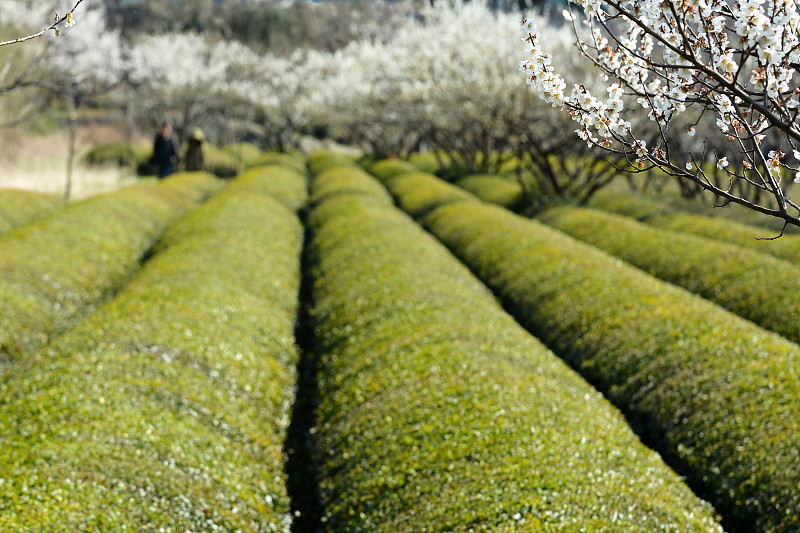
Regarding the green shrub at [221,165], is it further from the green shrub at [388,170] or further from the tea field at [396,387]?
the tea field at [396,387]

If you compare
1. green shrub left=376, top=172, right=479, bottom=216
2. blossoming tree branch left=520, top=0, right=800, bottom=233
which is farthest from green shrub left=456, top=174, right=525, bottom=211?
blossoming tree branch left=520, top=0, right=800, bottom=233

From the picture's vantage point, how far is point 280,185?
38156mm

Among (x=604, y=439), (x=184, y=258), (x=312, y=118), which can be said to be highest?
(x=604, y=439)

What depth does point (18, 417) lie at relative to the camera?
10172 mm

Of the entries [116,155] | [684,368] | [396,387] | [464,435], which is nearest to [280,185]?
[116,155]

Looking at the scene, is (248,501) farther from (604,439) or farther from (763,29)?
(763,29)

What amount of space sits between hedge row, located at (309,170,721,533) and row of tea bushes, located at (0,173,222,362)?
633 centimetres

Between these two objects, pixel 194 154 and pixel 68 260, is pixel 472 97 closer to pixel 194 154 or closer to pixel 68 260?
pixel 194 154

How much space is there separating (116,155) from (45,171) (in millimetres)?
17297

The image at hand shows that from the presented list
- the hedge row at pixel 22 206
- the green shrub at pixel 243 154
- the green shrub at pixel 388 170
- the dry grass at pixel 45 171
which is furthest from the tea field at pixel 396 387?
the green shrub at pixel 243 154

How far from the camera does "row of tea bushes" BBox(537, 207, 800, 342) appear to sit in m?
16.1

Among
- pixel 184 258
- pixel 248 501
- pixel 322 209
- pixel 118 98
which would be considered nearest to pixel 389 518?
pixel 248 501

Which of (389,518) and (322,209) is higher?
(389,518)

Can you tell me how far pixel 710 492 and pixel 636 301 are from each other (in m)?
6.33
